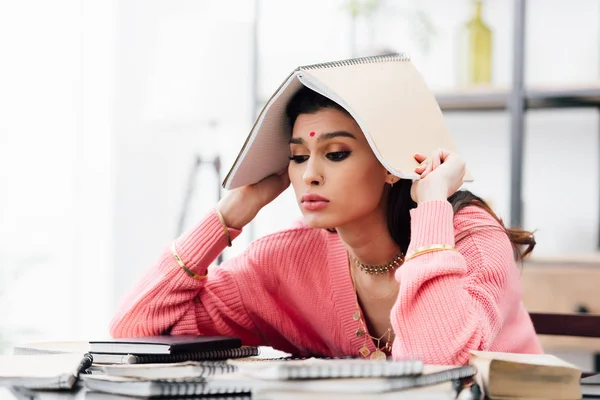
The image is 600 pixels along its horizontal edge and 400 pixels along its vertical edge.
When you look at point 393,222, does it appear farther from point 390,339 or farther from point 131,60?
point 131,60

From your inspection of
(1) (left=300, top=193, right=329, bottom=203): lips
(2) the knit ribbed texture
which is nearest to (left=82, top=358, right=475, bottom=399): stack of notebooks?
(2) the knit ribbed texture

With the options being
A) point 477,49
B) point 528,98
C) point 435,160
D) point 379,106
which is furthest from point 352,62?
point 477,49

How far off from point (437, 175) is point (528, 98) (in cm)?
166

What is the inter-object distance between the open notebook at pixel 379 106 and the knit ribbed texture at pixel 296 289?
98 mm

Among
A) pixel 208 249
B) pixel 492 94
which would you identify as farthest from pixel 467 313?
pixel 492 94

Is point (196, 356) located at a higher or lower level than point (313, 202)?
lower

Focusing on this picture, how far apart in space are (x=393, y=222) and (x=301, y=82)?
310 millimetres

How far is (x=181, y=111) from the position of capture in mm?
2705

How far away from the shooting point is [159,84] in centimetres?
273

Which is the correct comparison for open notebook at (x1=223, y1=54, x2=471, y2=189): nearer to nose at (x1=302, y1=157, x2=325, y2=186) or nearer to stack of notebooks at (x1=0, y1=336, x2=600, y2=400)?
nose at (x1=302, y1=157, x2=325, y2=186)

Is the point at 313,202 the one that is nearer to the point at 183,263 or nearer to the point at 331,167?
the point at 331,167

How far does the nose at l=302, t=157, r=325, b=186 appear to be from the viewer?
113cm

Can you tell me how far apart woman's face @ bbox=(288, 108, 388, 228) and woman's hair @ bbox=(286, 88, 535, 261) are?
15 millimetres

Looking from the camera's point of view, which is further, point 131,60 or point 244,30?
point 131,60
